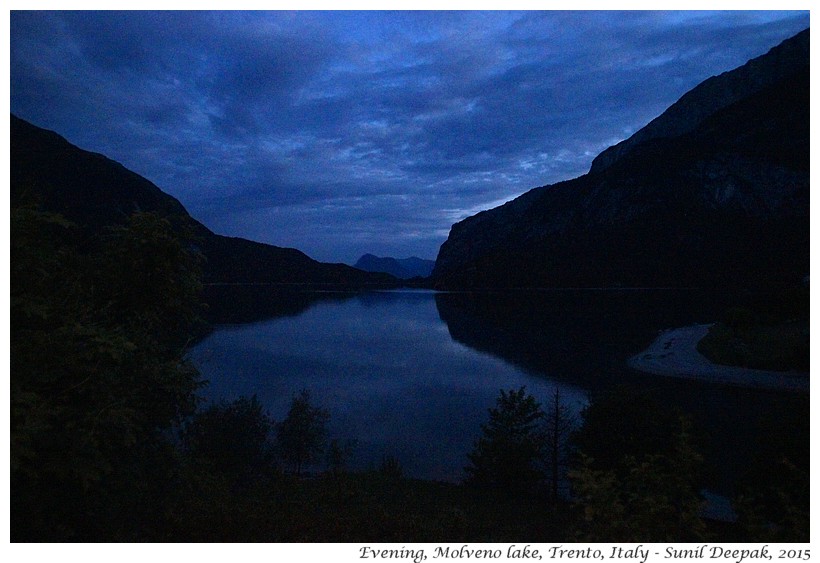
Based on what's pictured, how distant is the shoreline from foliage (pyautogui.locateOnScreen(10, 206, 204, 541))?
164ft

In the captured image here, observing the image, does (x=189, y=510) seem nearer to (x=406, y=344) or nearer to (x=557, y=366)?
(x=557, y=366)

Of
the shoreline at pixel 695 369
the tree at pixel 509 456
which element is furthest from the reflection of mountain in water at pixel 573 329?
the tree at pixel 509 456

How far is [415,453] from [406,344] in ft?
189

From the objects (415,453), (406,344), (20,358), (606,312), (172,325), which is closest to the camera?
→ (20,358)

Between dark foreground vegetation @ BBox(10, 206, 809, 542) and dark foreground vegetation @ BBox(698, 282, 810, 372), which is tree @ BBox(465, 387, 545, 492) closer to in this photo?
dark foreground vegetation @ BBox(10, 206, 809, 542)

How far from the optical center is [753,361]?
169 feet

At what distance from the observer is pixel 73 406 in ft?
20.7

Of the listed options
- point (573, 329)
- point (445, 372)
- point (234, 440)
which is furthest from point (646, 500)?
point (573, 329)

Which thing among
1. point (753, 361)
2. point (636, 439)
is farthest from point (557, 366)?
point (636, 439)

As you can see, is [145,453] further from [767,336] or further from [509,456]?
[767,336]

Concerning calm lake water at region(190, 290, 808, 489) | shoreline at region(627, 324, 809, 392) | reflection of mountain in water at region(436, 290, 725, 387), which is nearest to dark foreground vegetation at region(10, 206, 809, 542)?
calm lake water at region(190, 290, 808, 489)

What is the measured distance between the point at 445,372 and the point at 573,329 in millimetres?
44956

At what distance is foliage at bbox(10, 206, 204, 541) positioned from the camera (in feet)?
18.9
